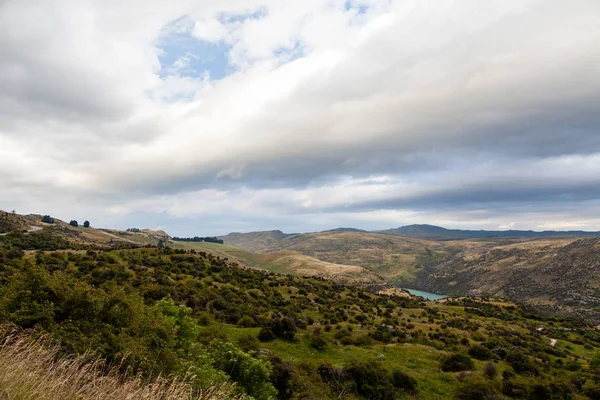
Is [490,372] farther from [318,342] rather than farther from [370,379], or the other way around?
[318,342]

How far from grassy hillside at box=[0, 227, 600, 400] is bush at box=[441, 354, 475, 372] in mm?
144

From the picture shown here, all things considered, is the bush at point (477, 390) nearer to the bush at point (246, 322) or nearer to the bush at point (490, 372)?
the bush at point (490, 372)

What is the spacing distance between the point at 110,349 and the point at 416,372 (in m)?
30.9

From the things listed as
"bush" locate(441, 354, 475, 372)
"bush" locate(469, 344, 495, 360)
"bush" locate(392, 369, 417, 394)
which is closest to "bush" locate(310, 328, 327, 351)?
"bush" locate(392, 369, 417, 394)

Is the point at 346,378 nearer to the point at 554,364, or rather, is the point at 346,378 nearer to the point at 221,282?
the point at 554,364

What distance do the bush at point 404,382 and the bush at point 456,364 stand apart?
802cm

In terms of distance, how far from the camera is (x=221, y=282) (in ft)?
210

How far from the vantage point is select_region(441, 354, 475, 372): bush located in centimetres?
3506

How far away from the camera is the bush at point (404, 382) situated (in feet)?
94.6

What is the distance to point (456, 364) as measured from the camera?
116ft

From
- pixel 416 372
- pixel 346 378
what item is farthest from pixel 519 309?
pixel 346 378

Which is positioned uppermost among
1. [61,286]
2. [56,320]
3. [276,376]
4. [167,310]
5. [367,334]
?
[61,286]

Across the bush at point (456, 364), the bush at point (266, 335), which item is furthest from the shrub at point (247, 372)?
the bush at point (456, 364)

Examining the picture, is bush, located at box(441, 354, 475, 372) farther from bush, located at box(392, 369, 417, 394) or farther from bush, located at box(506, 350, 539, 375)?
bush, located at box(506, 350, 539, 375)
